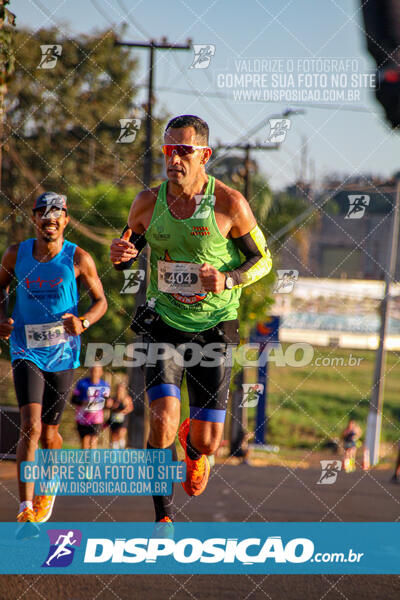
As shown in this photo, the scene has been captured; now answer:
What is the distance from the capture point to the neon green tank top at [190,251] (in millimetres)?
4699

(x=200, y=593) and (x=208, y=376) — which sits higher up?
(x=208, y=376)

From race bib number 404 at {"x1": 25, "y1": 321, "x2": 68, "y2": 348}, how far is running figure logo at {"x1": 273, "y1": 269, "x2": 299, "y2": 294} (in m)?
1.50

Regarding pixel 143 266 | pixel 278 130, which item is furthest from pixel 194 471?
pixel 143 266

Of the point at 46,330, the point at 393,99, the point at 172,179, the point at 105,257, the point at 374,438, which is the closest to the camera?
the point at 393,99

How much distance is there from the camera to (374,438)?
1596 cm

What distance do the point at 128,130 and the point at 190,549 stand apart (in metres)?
2.87

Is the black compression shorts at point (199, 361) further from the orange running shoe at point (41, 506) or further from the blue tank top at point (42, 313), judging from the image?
the orange running shoe at point (41, 506)

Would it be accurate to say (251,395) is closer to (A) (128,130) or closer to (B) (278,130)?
(B) (278,130)

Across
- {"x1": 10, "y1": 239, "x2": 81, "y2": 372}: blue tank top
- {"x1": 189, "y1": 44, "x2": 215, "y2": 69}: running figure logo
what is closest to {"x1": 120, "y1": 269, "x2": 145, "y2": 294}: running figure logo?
{"x1": 10, "y1": 239, "x2": 81, "y2": 372}: blue tank top

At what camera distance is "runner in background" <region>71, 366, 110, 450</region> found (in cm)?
570

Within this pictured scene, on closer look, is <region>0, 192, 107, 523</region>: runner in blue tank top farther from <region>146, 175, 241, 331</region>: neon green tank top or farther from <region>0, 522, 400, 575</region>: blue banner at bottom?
<region>146, 175, 241, 331</region>: neon green tank top

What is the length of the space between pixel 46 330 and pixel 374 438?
12.3 metres

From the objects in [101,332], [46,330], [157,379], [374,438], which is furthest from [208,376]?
[101,332]

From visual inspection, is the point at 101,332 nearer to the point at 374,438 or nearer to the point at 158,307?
the point at 374,438
